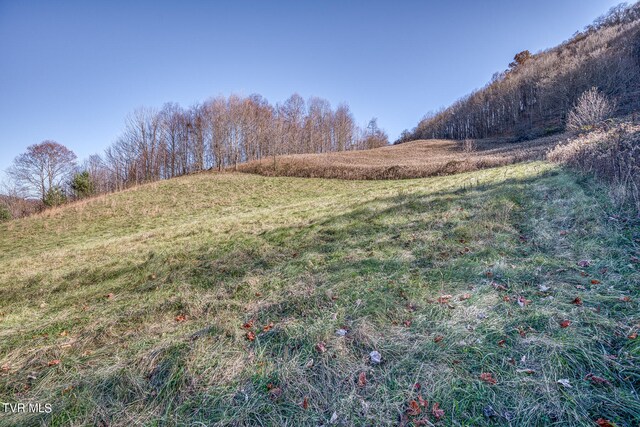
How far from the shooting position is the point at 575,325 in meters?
2.67

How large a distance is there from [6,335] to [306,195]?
17060 mm

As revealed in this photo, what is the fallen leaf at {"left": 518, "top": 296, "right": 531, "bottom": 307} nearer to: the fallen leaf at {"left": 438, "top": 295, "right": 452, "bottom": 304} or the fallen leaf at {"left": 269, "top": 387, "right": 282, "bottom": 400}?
the fallen leaf at {"left": 438, "top": 295, "right": 452, "bottom": 304}

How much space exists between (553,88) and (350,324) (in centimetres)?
6389

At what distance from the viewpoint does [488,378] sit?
2285 millimetres

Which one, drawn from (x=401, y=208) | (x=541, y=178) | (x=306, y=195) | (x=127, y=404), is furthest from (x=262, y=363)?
(x=306, y=195)

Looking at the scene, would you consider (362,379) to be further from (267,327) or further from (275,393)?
(267,327)

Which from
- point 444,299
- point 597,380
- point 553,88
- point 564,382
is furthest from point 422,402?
point 553,88

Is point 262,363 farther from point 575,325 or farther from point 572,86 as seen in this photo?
point 572,86

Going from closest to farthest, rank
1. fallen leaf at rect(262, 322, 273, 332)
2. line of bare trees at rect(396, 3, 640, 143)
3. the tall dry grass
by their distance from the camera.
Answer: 1. fallen leaf at rect(262, 322, 273, 332)
2. the tall dry grass
3. line of bare trees at rect(396, 3, 640, 143)

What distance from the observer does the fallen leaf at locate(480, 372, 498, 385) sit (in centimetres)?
225

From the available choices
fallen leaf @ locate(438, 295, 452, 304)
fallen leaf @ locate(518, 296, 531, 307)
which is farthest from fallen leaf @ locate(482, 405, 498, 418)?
fallen leaf @ locate(518, 296, 531, 307)

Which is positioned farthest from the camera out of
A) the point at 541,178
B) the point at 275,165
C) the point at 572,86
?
the point at 572,86

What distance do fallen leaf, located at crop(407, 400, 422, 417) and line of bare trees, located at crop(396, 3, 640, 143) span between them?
43814 mm

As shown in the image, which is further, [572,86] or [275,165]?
[572,86]
